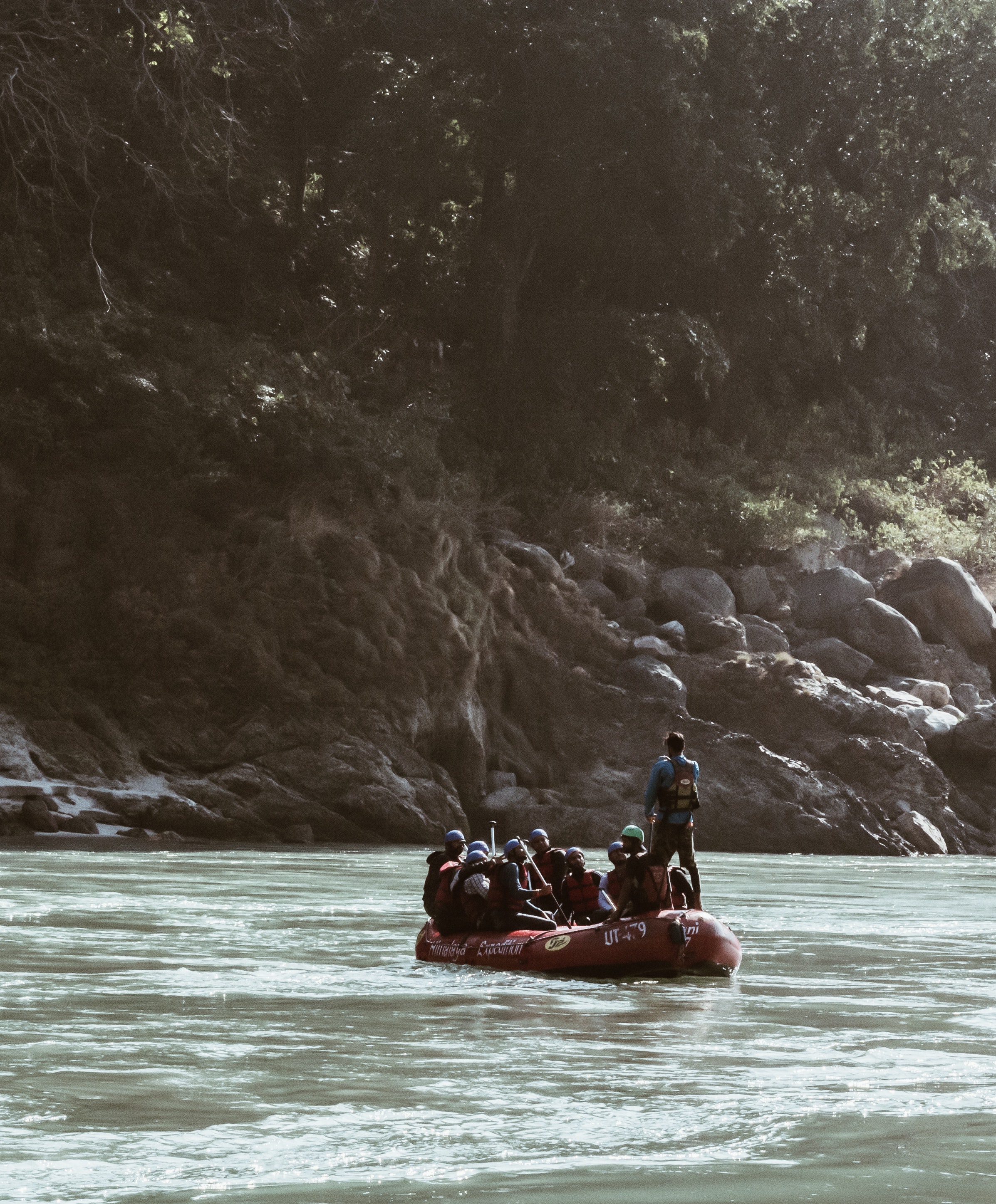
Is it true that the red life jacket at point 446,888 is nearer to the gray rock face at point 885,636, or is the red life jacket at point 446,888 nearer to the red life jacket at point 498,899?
the red life jacket at point 498,899

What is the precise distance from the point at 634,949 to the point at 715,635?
838 inches

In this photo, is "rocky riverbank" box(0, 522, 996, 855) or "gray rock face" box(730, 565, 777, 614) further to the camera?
"gray rock face" box(730, 565, 777, 614)

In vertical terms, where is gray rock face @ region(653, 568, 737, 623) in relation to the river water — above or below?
above

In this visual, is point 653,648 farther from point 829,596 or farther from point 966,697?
point 966,697

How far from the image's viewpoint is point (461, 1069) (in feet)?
28.8

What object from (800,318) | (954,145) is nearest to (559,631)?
(800,318)

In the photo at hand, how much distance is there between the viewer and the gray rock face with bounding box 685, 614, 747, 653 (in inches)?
1320

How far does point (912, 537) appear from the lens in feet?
141

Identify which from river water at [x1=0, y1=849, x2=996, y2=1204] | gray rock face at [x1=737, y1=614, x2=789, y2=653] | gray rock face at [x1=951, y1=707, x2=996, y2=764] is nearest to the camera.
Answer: river water at [x1=0, y1=849, x2=996, y2=1204]

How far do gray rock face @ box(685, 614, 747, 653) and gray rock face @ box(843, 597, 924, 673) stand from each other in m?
3.51

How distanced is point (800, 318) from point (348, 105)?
12261mm

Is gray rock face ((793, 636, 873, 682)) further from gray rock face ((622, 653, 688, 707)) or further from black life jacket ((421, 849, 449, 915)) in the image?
black life jacket ((421, 849, 449, 915))

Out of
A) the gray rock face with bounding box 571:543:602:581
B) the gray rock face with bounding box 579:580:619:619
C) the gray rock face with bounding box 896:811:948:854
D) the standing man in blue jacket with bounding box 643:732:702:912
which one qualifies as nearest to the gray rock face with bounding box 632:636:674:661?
the gray rock face with bounding box 579:580:619:619

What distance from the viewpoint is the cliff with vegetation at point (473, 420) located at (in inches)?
1125
